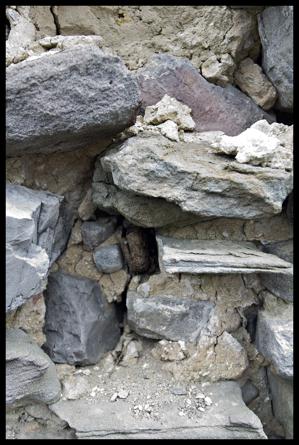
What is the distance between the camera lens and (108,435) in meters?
1.91

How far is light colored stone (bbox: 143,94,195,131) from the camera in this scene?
2066 millimetres

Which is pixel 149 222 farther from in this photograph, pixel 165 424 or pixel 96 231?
pixel 165 424

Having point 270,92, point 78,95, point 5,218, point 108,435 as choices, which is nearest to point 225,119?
point 270,92

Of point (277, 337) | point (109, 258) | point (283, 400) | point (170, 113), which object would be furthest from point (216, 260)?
point (283, 400)

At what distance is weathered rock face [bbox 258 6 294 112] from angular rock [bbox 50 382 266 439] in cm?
151

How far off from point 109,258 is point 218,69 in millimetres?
1090

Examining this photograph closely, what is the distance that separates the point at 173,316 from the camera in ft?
7.02

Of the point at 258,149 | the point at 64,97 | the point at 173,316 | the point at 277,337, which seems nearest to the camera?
the point at 64,97

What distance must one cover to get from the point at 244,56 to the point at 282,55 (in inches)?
10.2

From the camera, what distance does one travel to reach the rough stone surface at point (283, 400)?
211cm

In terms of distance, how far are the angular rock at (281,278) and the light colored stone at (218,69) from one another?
86 centimetres

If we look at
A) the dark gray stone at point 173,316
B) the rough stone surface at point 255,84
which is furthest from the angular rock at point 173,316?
the rough stone surface at point 255,84

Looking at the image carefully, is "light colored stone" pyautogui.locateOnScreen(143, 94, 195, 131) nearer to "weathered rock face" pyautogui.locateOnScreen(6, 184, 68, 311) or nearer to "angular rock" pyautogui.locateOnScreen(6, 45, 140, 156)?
"angular rock" pyautogui.locateOnScreen(6, 45, 140, 156)
